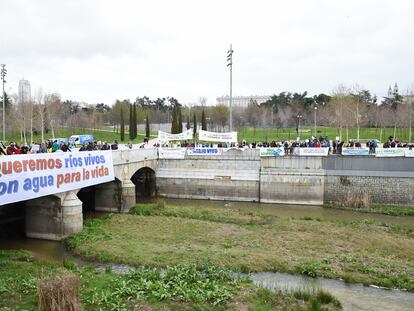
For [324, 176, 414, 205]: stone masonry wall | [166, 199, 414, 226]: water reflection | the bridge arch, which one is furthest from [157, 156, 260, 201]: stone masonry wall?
[324, 176, 414, 205]: stone masonry wall

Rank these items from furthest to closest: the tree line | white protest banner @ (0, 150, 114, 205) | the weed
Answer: the tree line
white protest banner @ (0, 150, 114, 205)
the weed

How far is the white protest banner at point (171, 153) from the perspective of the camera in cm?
3828

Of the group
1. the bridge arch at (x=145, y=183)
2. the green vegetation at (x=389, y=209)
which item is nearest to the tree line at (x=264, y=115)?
the bridge arch at (x=145, y=183)

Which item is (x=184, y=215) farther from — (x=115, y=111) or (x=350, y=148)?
(x=115, y=111)

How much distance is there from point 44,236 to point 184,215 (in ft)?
31.4

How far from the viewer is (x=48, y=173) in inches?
819

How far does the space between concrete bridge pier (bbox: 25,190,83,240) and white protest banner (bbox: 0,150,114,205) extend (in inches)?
33.8

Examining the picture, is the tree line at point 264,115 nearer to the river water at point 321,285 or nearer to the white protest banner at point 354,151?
the white protest banner at point 354,151

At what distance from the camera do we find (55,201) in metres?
22.2

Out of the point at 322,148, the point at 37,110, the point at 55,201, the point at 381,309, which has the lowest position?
the point at 381,309

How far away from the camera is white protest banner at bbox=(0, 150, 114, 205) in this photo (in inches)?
714

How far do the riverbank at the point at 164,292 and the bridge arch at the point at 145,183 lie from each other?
22.5 meters

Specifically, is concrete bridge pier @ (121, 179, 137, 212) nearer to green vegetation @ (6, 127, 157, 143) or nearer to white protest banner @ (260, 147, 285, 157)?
white protest banner @ (260, 147, 285, 157)

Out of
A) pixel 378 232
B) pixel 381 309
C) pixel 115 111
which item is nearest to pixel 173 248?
pixel 381 309
